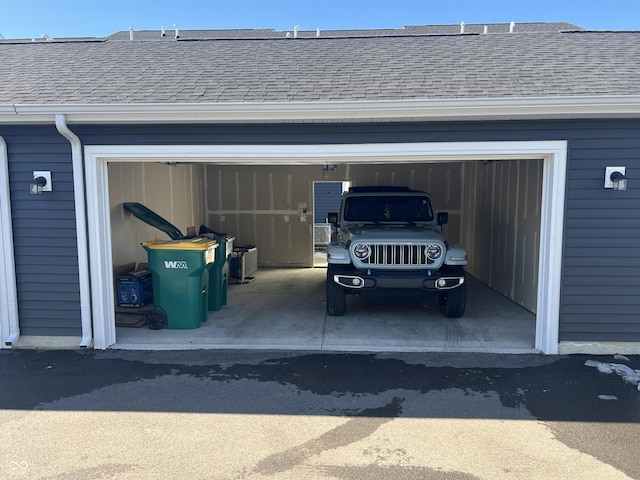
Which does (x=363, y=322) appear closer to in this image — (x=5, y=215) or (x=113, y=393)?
(x=113, y=393)

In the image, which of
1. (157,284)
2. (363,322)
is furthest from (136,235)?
(363,322)

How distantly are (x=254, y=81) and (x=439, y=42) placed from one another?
3.62 meters

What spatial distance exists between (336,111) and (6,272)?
4.34 m

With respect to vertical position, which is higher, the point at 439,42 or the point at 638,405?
the point at 439,42

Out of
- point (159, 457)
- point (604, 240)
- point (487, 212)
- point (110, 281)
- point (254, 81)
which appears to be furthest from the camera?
point (487, 212)

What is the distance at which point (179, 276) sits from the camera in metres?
5.71

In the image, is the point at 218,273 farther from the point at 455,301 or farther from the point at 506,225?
the point at 506,225

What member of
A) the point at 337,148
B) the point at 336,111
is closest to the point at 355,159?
the point at 337,148

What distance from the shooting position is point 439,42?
7375 millimetres

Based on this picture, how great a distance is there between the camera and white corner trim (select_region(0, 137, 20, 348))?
16.5 feet

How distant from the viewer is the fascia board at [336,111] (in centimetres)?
454

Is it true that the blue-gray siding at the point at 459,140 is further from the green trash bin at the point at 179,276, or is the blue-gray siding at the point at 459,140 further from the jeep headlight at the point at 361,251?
the jeep headlight at the point at 361,251

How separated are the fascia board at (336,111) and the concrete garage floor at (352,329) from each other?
268cm

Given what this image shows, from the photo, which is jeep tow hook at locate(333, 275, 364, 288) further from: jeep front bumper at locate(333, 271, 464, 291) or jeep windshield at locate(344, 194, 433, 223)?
jeep windshield at locate(344, 194, 433, 223)
